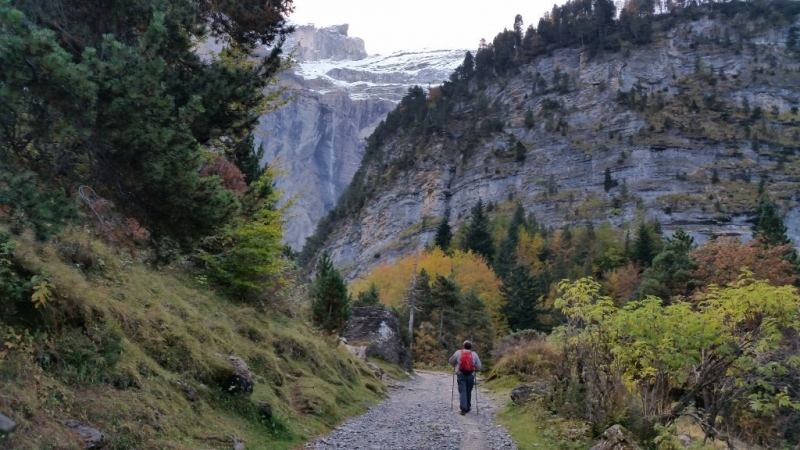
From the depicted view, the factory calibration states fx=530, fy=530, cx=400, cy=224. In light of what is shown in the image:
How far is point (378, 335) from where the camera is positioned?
27297mm

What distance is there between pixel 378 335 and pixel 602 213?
5996cm

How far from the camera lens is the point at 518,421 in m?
12.2

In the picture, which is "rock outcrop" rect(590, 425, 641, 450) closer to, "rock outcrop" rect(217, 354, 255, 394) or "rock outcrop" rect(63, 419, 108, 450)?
"rock outcrop" rect(217, 354, 255, 394)

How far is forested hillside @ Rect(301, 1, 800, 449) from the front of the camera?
8.90m

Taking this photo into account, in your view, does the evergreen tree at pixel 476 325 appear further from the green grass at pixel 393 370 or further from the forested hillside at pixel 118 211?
the forested hillside at pixel 118 211

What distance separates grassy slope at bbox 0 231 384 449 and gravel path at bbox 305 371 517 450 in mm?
513

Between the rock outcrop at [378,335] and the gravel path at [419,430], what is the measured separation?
1038cm

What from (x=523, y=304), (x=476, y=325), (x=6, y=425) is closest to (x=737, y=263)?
(x=476, y=325)

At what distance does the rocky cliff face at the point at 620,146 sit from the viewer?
77938mm

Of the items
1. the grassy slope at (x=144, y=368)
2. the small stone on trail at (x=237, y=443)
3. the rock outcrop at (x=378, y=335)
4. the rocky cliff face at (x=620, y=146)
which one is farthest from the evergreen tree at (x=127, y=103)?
the rocky cliff face at (x=620, y=146)

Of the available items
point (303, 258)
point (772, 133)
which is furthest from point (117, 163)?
point (772, 133)

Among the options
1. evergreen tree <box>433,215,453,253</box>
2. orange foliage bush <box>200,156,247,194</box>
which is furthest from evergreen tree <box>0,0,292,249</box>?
evergreen tree <box>433,215,453,253</box>

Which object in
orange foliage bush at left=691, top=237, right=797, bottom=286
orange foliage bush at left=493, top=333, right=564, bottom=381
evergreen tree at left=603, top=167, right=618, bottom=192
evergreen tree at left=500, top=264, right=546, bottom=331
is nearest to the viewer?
orange foliage bush at left=493, top=333, right=564, bottom=381

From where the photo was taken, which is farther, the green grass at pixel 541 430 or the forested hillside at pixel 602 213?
the green grass at pixel 541 430
